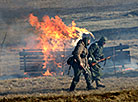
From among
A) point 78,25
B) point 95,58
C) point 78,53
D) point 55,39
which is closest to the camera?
point 78,53

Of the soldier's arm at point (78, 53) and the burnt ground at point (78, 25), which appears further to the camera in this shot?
the burnt ground at point (78, 25)

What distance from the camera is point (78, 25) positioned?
156 feet

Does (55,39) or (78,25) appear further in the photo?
(78,25)

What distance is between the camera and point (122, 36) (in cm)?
3841

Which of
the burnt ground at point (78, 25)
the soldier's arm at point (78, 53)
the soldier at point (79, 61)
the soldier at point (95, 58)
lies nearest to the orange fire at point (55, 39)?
the burnt ground at point (78, 25)

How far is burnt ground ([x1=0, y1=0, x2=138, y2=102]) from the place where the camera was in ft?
53.8

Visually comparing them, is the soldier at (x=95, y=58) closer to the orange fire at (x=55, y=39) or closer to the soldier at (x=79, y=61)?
the soldier at (x=79, y=61)

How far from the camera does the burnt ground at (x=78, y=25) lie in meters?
16.4

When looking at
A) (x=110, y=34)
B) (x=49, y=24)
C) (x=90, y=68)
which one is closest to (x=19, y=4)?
(x=110, y=34)

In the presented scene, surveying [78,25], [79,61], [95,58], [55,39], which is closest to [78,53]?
[79,61]

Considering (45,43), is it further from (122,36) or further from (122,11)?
(122,11)

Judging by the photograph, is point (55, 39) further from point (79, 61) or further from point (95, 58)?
point (79, 61)

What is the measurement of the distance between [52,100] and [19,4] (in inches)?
2304

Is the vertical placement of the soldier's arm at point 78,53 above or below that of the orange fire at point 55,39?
below
